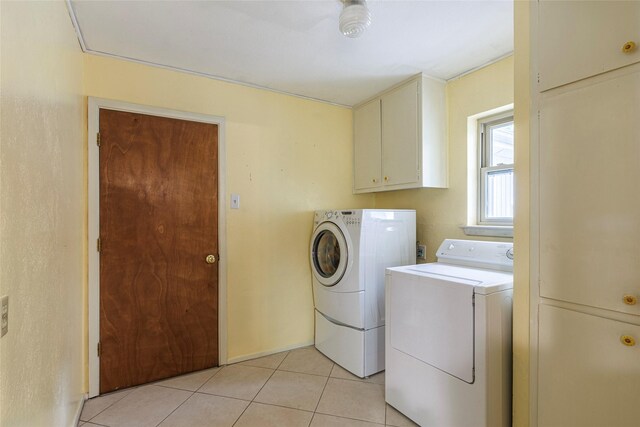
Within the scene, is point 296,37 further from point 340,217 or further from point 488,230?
point 488,230

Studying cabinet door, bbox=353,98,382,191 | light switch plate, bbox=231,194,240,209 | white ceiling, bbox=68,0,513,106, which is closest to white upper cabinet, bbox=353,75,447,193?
cabinet door, bbox=353,98,382,191

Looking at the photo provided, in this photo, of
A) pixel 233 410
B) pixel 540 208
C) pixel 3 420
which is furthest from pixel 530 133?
pixel 233 410

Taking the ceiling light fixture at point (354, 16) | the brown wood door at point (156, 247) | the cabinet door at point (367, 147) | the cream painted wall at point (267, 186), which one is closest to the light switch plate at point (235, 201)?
the cream painted wall at point (267, 186)

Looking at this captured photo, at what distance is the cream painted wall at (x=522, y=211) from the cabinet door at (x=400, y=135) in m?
1.05

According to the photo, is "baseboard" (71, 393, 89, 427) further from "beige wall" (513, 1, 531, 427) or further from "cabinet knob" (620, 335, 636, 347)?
"cabinet knob" (620, 335, 636, 347)

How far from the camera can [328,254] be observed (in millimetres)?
2703

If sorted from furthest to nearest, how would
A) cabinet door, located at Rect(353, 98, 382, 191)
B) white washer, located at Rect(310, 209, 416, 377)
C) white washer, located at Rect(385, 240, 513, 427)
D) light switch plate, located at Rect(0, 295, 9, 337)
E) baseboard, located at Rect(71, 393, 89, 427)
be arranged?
1. cabinet door, located at Rect(353, 98, 382, 191)
2. white washer, located at Rect(310, 209, 416, 377)
3. baseboard, located at Rect(71, 393, 89, 427)
4. white washer, located at Rect(385, 240, 513, 427)
5. light switch plate, located at Rect(0, 295, 9, 337)

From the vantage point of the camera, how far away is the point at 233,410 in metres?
1.90

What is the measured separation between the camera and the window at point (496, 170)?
7.15ft

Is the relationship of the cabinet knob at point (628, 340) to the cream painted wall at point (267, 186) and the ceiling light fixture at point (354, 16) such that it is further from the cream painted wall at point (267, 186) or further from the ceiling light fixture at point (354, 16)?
the cream painted wall at point (267, 186)

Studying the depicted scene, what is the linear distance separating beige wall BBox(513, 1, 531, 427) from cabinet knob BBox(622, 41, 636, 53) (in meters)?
0.30

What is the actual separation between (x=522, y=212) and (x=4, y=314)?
177 centimetres

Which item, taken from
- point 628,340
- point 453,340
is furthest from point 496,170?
point 628,340

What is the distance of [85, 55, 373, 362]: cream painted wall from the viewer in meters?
2.38
